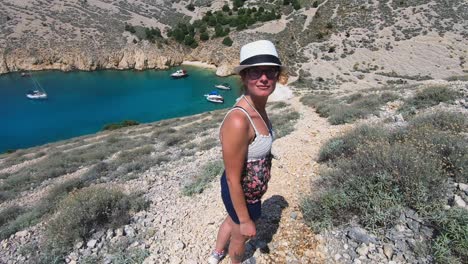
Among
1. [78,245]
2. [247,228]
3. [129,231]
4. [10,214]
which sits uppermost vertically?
[247,228]

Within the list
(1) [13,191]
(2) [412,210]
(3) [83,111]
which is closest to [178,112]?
(3) [83,111]

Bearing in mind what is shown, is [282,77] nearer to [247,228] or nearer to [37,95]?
[247,228]

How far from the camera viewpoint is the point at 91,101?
41188 mm

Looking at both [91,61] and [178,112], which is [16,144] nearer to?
[178,112]

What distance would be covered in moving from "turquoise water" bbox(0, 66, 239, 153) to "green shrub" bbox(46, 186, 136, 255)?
3044 cm

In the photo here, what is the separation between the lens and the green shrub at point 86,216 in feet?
14.9

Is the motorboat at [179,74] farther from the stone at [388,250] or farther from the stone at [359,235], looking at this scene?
the stone at [388,250]

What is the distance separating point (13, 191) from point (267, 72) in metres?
10.6

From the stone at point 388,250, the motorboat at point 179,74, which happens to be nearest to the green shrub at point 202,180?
the stone at point 388,250

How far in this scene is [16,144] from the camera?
3041 cm

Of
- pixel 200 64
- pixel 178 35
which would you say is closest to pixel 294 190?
pixel 200 64

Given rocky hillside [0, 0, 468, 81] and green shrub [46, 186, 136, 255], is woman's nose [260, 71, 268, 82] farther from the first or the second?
rocky hillside [0, 0, 468, 81]

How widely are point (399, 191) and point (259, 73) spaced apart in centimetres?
276

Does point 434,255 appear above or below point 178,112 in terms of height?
above
